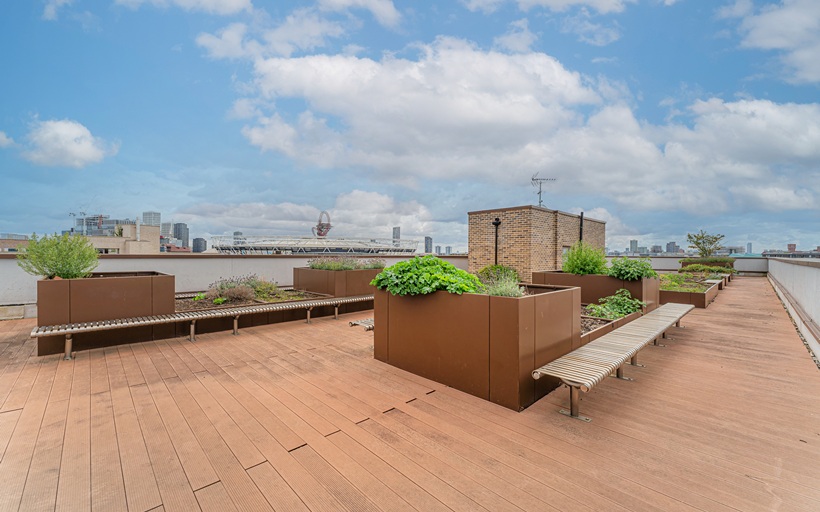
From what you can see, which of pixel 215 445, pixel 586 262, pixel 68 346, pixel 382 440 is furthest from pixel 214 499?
pixel 586 262

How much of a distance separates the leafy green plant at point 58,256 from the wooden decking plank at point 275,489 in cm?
530

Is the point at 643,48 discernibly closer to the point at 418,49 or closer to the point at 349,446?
the point at 418,49

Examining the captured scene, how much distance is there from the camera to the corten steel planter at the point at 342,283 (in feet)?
26.1

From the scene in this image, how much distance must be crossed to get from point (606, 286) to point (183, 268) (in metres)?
10.3

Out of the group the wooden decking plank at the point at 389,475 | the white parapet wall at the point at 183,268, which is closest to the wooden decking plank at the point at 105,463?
the wooden decking plank at the point at 389,475

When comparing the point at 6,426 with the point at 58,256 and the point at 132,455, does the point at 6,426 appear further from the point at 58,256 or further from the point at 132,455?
the point at 58,256

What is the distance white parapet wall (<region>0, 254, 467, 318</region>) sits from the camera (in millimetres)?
7074

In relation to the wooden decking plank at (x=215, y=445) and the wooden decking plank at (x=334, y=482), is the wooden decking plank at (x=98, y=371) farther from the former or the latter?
the wooden decking plank at (x=334, y=482)

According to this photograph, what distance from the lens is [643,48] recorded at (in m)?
9.14

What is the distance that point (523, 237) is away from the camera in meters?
12.8

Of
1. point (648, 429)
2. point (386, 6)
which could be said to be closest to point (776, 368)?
point (648, 429)

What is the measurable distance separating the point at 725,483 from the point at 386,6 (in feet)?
31.1

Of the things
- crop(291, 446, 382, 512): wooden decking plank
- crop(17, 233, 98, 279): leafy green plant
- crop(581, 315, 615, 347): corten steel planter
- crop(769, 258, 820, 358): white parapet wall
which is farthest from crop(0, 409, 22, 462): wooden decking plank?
crop(769, 258, 820, 358): white parapet wall

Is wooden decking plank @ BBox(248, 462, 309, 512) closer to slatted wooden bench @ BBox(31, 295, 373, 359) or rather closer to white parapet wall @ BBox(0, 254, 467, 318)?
slatted wooden bench @ BBox(31, 295, 373, 359)
